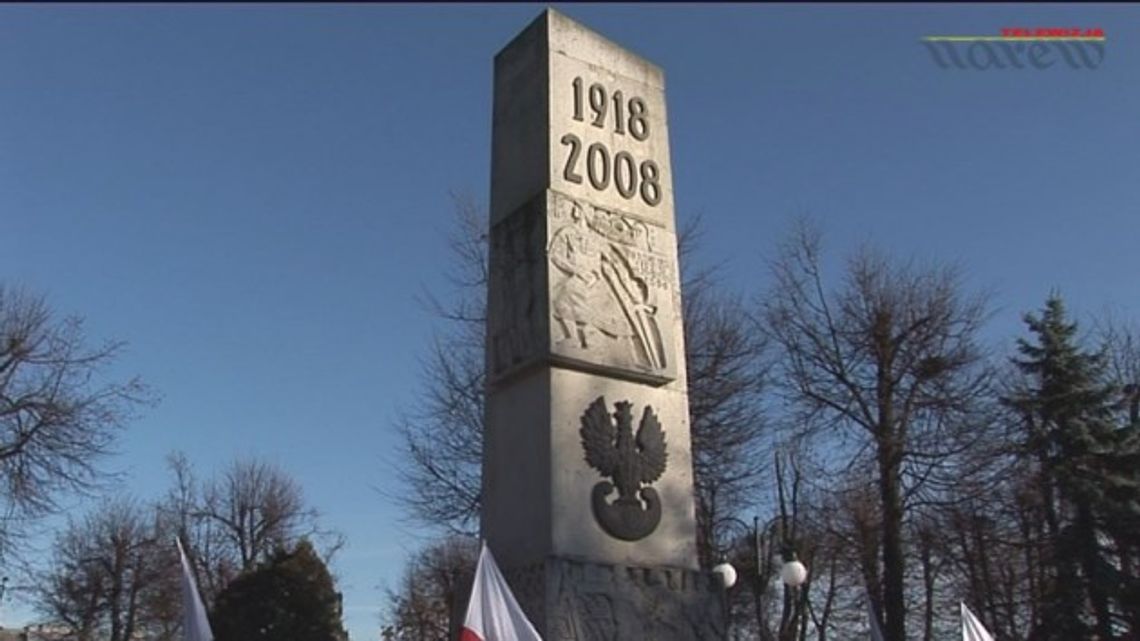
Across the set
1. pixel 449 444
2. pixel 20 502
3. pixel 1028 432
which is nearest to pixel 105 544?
pixel 20 502

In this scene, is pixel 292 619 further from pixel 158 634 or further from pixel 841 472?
pixel 841 472

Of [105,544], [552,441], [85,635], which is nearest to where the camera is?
[552,441]

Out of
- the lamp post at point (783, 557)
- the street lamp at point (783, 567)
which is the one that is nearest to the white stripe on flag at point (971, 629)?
the street lamp at point (783, 567)

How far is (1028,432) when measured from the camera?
20156 millimetres

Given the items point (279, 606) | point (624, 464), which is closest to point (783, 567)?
point (624, 464)

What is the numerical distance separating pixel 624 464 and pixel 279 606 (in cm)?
1831

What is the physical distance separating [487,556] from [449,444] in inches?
492

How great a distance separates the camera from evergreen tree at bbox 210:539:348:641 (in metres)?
24.9

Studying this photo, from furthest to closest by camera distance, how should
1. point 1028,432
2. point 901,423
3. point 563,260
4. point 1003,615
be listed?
point 1003,615 < point 1028,432 < point 901,423 < point 563,260

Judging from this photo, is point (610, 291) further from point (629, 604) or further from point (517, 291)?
point (629, 604)

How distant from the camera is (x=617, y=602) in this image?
8.48 m

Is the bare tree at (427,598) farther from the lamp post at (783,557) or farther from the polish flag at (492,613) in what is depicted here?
the polish flag at (492,613)

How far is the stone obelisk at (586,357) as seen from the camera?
859cm

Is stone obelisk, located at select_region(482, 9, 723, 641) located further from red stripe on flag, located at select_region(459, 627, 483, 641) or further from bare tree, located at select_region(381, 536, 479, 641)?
bare tree, located at select_region(381, 536, 479, 641)
